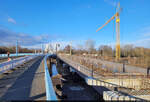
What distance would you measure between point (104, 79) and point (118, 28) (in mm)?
37755

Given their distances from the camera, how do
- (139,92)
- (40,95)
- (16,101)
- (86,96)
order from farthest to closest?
(139,92) < (86,96) < (40,95) < (16,101)

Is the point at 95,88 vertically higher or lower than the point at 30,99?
lower

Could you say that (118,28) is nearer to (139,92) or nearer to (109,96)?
(139,92)

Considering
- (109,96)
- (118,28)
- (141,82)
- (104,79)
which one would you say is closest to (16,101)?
(109,96)

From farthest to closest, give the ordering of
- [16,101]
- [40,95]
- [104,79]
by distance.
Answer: [104,79], [40,95], [16,101]

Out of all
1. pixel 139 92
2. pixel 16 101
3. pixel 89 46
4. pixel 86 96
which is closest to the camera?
pixel 16 101

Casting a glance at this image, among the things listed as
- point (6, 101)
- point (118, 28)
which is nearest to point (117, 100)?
point (6, 101)

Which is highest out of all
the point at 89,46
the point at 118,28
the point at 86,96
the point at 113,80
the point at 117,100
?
the point at 118,28

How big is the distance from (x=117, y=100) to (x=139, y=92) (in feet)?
31.0

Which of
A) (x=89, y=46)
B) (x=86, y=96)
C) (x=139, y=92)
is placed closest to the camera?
(x=86, y=96)

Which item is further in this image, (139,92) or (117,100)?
(139,92)

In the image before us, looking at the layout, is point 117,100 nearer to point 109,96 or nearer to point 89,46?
point 109,96

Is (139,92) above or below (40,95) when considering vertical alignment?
below

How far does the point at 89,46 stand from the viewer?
8475cm
